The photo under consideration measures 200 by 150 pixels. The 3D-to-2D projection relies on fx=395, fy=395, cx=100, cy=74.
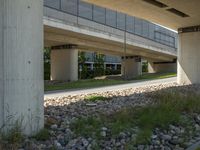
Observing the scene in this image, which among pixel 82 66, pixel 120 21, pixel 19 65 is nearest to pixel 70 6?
pixel 120 21

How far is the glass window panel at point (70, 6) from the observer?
136 ft

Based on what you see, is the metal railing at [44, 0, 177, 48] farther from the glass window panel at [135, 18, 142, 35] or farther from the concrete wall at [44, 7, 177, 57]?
the concrete wall at [44, 7, 177, 57]

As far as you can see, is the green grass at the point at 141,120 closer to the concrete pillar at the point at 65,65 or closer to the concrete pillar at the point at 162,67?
the concrete pillar at the point at 65,65

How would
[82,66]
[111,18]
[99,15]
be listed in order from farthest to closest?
[82,66], [111,18], [99,15]

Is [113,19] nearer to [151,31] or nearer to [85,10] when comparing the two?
[85,10]

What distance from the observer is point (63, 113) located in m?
10.9

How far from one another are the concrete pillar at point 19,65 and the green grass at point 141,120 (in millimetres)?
1243

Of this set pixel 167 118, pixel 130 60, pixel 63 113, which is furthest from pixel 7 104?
pixel 130 60

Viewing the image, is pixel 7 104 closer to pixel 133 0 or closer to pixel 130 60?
pixel 133 0

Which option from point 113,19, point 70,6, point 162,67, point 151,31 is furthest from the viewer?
point 162,67

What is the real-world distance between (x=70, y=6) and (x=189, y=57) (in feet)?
55.2

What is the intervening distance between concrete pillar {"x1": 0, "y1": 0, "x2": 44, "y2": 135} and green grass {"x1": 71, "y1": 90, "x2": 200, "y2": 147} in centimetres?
124

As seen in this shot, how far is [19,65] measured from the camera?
8.05 m

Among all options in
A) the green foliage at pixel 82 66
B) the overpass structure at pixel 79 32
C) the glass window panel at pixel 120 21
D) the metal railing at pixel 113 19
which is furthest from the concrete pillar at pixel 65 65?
the green foliage at pixel 82 66
